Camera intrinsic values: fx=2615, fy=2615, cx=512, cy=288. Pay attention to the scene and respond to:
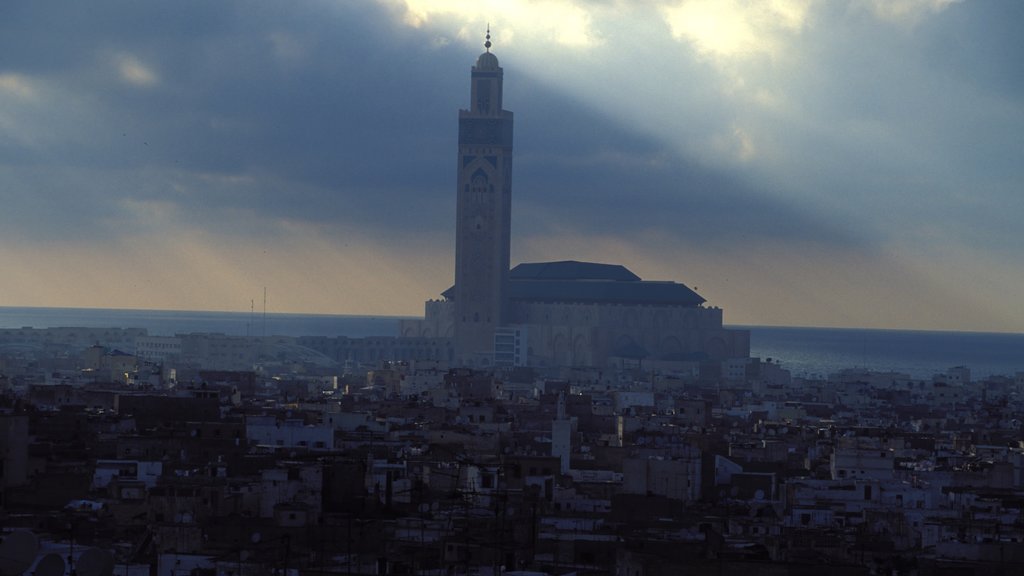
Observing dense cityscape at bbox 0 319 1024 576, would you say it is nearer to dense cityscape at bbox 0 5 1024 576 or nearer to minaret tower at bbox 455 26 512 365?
dense cityscape at bbox 0 5 1024 576

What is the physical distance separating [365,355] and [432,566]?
116396mm

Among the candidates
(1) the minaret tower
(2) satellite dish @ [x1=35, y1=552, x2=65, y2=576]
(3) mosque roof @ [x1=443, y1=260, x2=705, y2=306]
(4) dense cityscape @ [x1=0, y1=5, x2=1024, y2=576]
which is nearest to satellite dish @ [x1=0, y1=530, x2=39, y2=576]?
(4) dense cityscape @ [x1=0, y1=5, x2=1024, y2=576]

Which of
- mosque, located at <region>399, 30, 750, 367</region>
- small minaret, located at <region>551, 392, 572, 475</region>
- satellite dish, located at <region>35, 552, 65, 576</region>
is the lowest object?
satellite dish, located at <region>35, 552, 65, 576</region>

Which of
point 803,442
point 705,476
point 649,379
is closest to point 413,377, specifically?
point 649,379

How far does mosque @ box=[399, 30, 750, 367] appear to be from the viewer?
126750mm

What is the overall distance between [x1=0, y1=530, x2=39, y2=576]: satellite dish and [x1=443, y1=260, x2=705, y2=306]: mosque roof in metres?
116

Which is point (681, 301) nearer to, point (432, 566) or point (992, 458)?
point (992, 458)

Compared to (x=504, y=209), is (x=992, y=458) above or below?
below

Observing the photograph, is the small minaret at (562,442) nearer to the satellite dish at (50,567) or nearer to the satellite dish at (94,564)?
the satellite dish at (94,564)

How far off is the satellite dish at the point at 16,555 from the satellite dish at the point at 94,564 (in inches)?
24.7

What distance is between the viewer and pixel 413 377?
281 feet

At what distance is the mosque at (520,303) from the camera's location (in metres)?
127

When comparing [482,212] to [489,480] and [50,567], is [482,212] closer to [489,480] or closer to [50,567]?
[489,480]

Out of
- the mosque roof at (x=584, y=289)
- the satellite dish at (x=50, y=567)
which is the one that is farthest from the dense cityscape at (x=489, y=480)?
the mosque roof at (x=584, y=289)
